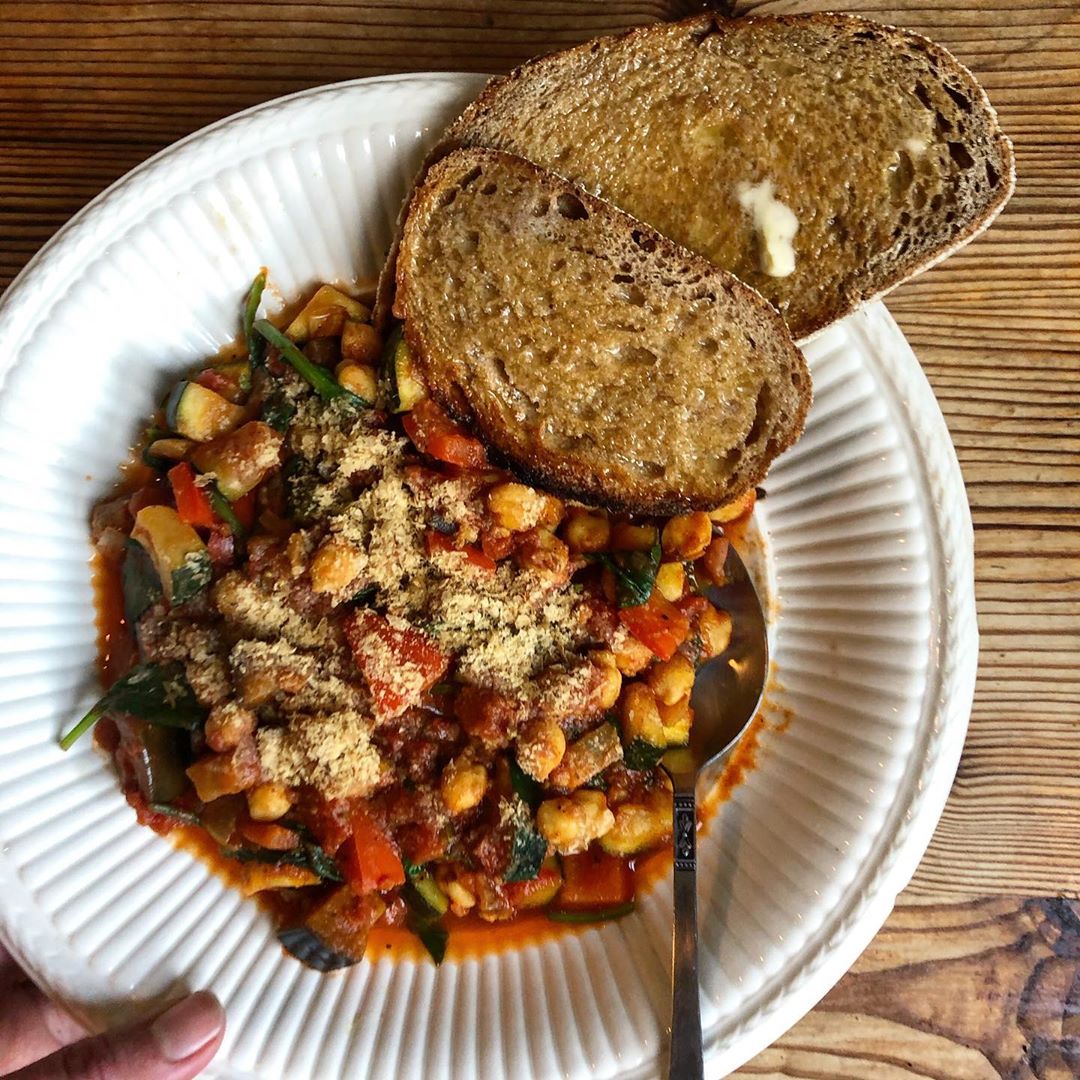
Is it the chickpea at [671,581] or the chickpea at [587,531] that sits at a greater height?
the chickpea at [587,531]

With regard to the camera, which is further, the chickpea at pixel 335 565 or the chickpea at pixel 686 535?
the chickpea at pixel 686 535

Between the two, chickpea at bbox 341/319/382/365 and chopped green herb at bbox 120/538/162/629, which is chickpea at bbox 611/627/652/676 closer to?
chickpea at bbox 341/319/382/365

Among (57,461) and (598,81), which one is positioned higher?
(598,81)

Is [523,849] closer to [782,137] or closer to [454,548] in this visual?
[454,548]

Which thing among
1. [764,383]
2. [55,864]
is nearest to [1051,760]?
[764,383]

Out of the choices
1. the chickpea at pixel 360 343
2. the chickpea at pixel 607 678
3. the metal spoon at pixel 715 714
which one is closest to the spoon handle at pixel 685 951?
the metal spoon at pixel 715 714

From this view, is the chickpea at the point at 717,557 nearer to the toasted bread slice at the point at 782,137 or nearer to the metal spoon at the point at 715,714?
the metal spoon at the point at 715,714

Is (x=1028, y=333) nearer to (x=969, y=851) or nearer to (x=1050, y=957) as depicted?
(x=969, y=851)
